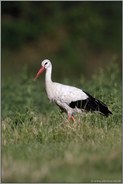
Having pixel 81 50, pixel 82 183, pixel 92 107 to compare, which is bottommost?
pixel 82 183

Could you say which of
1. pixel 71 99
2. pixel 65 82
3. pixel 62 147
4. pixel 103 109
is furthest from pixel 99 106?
pixel 65 82

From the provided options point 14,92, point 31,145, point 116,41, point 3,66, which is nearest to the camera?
point 31,145

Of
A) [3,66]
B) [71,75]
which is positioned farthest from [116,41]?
[3,66]

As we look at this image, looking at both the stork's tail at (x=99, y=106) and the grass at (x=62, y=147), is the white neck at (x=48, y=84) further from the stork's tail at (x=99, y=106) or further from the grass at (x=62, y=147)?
the stork's tail at (x=99, y=106)

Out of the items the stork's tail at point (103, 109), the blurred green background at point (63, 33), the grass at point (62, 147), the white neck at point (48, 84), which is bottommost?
the grass at point (62, 147)

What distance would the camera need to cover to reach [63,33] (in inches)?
1254

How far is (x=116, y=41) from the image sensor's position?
3111 centimetres

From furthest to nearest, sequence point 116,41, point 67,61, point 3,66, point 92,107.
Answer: point 116,41 → point 67,61 → point 3,66 → point 92,107

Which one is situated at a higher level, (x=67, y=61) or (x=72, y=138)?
(x=67, y=61)

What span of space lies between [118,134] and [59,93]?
1.97 m

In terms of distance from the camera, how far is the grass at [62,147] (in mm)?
6227

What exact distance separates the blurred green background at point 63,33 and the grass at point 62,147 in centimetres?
1905

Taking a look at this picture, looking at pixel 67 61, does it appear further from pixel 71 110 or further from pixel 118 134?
Result: pixel 118 134

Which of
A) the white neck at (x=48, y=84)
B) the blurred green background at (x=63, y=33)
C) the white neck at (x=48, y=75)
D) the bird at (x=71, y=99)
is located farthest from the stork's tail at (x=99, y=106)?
the blurred green background at (x=63, y=33)
